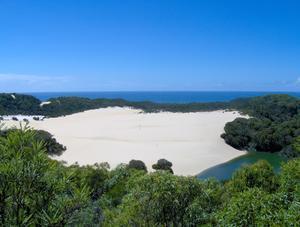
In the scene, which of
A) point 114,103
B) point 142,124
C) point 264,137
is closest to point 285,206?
point 264,137

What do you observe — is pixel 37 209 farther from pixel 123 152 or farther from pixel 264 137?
pixel 264 137

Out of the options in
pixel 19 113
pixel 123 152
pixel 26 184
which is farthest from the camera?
pixel 19 113

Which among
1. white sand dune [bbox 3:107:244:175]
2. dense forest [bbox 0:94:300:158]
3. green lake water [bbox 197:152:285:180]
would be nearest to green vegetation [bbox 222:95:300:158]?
dense forest [bbox 0:94:300:158]

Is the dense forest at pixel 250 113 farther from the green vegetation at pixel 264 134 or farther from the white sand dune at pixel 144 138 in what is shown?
the white sand dune at pixel 144 138

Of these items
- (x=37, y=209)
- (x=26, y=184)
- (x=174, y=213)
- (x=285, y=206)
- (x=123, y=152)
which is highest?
(x=26, y=184)

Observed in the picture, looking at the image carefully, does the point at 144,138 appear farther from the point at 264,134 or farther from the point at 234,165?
the point at 234,165

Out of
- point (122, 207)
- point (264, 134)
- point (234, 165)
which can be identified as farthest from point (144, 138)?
point (122, 207)

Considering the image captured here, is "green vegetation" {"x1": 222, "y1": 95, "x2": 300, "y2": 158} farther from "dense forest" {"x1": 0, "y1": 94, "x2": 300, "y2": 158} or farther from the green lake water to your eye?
the green lake water

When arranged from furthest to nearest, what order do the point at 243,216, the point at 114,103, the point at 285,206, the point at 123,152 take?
the point at 114,103
the point at 123,152
the point at 285,206
the point at 243,216
